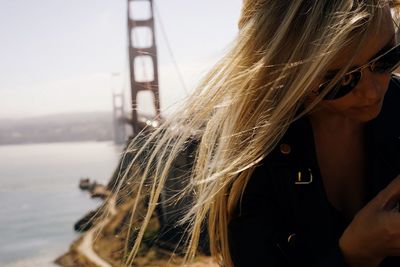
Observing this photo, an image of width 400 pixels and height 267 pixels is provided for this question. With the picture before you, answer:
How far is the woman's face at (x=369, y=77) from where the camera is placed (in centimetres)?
120

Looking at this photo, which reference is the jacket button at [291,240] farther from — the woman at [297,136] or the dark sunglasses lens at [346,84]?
the dark sunglasses lens at [346,84]

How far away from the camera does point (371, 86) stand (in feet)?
4.02

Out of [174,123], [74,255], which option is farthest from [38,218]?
[174,123]

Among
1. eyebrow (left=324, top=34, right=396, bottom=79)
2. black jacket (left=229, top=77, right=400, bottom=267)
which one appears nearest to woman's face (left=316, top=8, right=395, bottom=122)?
eyebrow (left=324, top=34, right=396, bottom=79)

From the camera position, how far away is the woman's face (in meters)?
1.20

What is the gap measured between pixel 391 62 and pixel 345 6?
165 millimetres

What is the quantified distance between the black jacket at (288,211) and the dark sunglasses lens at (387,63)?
21cm

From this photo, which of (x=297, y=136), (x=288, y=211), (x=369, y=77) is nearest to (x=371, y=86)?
(x=369, y=77)

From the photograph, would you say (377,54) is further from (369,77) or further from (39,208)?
(39,208)

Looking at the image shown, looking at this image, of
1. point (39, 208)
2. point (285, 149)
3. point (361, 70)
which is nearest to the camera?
point (361, 70)

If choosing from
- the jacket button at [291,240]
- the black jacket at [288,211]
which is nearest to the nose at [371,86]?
the black jacket at [288,211]

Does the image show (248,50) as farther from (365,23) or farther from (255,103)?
(365,23)

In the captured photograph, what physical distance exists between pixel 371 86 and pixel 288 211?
13.1 inches

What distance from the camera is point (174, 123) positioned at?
1377mm
